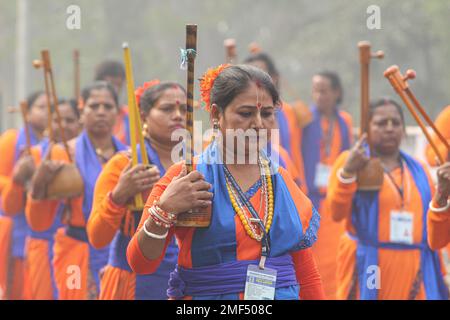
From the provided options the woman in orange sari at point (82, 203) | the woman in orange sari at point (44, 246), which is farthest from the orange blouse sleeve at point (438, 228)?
the woman in orange sari at point (44, 246)

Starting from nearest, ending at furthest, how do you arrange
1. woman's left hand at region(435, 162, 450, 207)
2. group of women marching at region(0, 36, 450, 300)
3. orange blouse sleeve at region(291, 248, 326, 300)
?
group of women marching at region(0, 36, 450, 300) < orange blouse sleeve at region(291, 248, 326, 300) < woman's left hand at region(435, 162, 450, 207)

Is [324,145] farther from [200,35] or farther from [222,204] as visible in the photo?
[200,35]

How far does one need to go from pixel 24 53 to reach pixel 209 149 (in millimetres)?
11601

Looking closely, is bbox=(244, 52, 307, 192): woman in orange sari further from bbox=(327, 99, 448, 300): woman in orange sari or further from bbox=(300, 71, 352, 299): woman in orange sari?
bbox=(327, 99, 448, 300): woman in orange sari

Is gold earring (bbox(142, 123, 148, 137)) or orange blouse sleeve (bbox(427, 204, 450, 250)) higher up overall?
gold earring (bbox(142, 123, 148, 137))

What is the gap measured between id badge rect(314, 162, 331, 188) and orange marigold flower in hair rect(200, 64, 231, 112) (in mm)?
5477

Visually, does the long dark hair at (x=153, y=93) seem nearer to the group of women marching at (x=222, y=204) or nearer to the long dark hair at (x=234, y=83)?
the group of women marching at (x=222, y=204)

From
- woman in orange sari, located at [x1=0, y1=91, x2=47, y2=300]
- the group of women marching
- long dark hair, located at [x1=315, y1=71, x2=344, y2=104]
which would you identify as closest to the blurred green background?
long dark hair, located at [x1=315, y1=71, x2=344, y2=104]

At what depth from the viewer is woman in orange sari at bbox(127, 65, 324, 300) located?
4.07m

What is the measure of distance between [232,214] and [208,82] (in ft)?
1.89

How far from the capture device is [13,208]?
8.21 metres

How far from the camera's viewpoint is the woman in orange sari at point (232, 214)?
13.4ft

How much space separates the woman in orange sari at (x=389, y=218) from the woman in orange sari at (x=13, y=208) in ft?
8.54

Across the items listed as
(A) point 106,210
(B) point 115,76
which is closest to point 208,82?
(A) point 106,210
